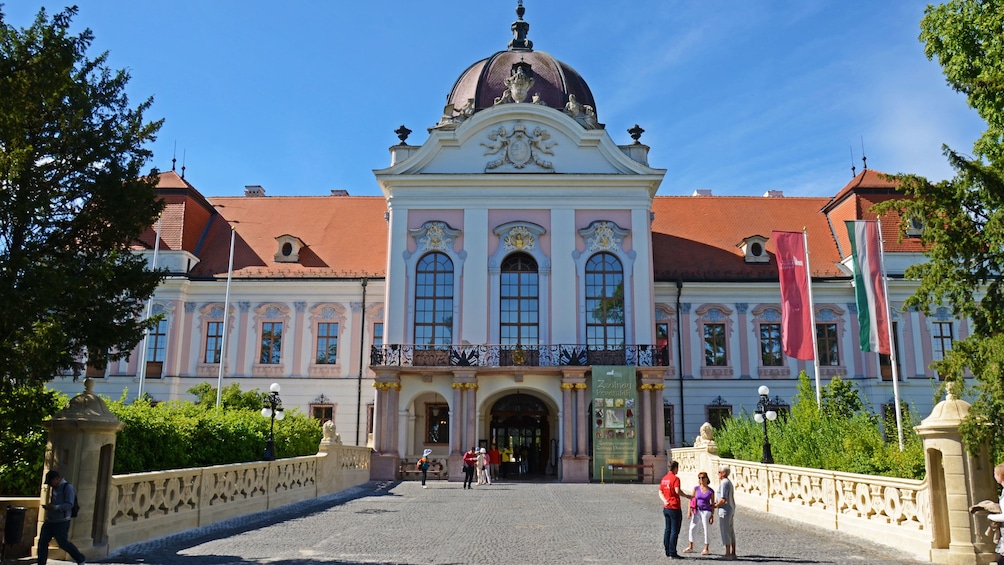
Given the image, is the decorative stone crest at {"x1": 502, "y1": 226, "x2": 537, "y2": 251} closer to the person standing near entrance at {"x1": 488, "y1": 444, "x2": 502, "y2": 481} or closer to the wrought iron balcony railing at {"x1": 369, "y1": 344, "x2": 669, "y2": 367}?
the wrought iron balcony railing at {"x1": 369, "y1": 344, "x2": 669, "y2": 367}

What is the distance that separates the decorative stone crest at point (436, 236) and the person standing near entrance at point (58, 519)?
22.5 meters

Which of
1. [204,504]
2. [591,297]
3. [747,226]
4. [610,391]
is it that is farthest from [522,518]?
[747,226]

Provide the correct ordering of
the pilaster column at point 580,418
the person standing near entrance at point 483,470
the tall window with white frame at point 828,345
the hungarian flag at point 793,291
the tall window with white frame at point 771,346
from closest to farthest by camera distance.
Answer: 1. the person standing near entrance at point 483,470
2. the hungarian flag at point 793,291
3. the pilaster column at point 580,418
4. the tall window with white frame at point 828,345
5. the tall window with white frame at point 771,346

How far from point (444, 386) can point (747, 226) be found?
17.1 m

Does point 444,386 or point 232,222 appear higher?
point 232,222

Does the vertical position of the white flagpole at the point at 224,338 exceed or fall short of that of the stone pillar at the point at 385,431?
it exceeds it

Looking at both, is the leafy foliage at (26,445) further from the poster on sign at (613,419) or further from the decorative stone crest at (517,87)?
the decorative stone crest at (517,87)

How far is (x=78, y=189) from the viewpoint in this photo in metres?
11.5

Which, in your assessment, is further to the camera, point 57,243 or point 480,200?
point 480,200

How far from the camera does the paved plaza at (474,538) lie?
11.2 metres

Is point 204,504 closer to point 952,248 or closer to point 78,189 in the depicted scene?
point 78,189

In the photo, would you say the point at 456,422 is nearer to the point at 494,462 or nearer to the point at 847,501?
the point at 494,462

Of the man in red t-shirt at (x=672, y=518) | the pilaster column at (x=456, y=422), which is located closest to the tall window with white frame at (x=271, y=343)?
the pilaster column at (x=456, y=422)

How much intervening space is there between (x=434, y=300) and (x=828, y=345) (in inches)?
642
